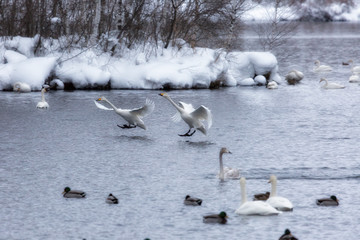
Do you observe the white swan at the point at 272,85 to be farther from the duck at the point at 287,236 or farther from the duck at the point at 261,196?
the duck at the point at 287,236

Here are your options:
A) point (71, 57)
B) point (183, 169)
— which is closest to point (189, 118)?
point (183, 169)

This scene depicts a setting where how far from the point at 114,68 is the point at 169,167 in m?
15.6

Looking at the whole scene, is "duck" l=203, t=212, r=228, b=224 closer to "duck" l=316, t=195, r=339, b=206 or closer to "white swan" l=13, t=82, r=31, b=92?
"duck" l=316, t=195, r=339, b=206

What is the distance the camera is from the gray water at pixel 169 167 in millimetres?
11234

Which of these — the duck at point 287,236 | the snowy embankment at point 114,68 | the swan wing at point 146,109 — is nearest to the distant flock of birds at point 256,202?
the duck at point 287,236

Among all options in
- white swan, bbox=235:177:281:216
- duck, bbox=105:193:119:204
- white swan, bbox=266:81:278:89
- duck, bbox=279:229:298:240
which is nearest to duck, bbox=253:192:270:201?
white swan, bbox=235:177:281:216

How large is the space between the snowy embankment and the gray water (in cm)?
270

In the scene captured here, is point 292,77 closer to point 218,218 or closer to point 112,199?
point 112,199

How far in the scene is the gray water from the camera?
36.9 feet

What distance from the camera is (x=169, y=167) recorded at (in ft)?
50.2

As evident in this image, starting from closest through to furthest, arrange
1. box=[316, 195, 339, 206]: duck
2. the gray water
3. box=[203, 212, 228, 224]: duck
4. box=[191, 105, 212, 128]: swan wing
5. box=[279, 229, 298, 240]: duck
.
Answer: box=[279, 229, 298, 240]: duck → box=[203, 212, 228, 224]: duck → the gray water → box=[316, 195, 339, 206]: duck → box=[191, 105, 212, 128]: swan wing

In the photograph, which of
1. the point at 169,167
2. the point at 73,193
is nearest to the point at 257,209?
the point at 73,193

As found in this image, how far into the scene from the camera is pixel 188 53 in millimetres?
31688

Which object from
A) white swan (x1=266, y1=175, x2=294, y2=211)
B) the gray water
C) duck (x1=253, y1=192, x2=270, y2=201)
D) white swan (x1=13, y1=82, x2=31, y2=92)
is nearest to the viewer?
the gray water
